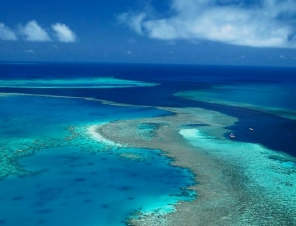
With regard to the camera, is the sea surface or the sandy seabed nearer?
the sandy seabed

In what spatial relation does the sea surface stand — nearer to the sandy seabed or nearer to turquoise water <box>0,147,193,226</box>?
turquoise water <box>0,147,193,226</box>

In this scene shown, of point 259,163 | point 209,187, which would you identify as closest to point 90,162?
point 209,187

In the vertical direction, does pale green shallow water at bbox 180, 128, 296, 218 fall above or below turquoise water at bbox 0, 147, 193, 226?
above

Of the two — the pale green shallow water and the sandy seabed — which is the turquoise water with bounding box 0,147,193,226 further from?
the pale green shallow water

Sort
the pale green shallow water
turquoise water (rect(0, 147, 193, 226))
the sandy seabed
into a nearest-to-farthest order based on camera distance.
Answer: the sandy seabed < turquoise water (rect(0, 147, 193, 226)) < the pale green shallow water

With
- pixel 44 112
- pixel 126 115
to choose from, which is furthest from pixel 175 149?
pixel 44 112

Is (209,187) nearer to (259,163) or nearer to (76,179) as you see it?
(259,163)

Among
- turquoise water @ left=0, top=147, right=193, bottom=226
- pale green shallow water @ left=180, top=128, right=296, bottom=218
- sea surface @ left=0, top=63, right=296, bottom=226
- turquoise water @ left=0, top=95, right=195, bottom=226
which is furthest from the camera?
pale green shallow water @ left=180, top=128, right=296, bottom=218

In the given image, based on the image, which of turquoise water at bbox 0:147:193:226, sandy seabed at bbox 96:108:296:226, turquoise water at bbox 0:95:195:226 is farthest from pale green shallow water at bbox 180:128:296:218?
turquoise water at bbox 0:147:193:226
